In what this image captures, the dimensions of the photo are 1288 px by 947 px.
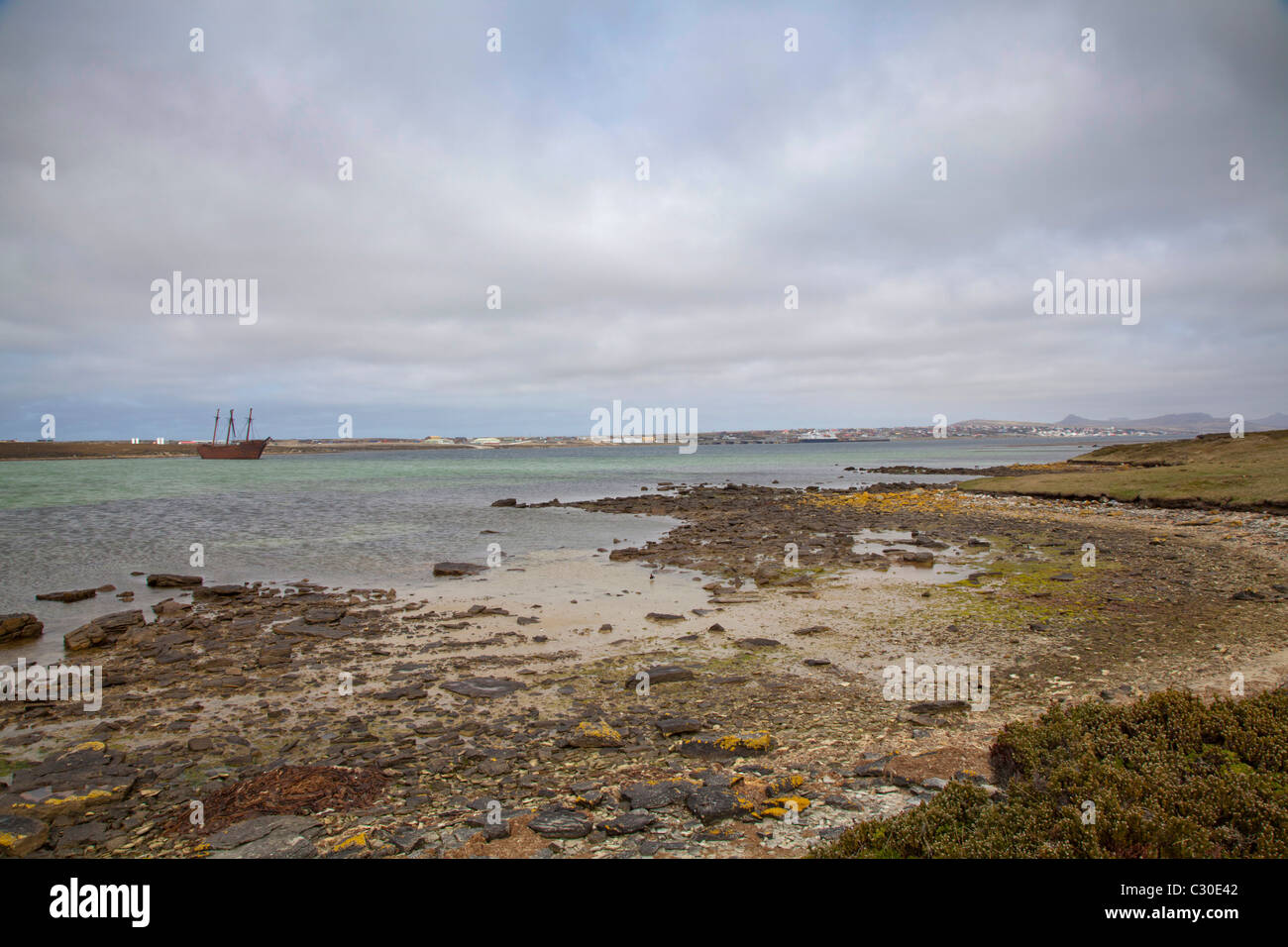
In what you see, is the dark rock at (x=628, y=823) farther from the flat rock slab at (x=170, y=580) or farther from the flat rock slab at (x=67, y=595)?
the flat rock slab at (x=67, y=595)

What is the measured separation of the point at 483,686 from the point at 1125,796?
10.3 metres

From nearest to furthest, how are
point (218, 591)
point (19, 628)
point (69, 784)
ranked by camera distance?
point (69, 784), point (19, 628), point (218, 591)

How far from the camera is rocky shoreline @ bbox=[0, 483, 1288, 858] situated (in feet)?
24.0

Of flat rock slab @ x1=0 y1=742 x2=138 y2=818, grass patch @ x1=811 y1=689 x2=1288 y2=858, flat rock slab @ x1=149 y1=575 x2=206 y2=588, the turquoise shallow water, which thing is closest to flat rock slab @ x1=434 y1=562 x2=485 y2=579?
the turquoise shallow water

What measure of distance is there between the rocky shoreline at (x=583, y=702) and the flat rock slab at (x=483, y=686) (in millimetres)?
98

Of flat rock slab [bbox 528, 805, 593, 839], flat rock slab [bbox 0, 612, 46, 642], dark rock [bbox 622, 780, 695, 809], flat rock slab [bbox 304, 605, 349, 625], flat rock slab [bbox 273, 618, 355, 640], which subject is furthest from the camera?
flat rock slab [bbox 304, 605, 349, 625]

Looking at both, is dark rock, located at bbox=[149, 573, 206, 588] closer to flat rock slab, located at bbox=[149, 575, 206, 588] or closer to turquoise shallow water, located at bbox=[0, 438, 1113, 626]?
flat rock slab, located at bbox=[149, 575, 206, 588]

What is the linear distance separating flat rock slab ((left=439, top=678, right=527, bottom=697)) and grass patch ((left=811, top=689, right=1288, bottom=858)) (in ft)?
25.3

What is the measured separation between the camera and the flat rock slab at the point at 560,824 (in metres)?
6.91

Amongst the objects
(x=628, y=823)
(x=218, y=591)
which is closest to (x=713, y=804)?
(x=628, y=823)

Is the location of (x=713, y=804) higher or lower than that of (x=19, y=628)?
higher

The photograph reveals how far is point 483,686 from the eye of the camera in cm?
1270

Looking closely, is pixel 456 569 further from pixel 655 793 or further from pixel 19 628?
pixel 655 793

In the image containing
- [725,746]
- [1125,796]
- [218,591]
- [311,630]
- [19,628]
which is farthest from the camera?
[218,591]
